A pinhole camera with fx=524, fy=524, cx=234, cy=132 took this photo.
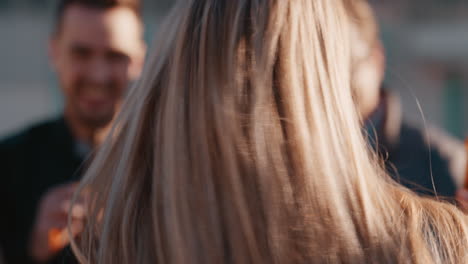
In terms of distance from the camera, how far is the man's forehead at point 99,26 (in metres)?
2.37

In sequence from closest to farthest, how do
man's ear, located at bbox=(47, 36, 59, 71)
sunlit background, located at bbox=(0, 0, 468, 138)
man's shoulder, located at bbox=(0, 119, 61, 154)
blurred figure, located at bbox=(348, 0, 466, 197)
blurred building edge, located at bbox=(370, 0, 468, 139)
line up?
blurred figure, located at bbox=(348, 0, 466, 197) < man's shoulder, located at bbox=(0, 119, 61, 154) < man's ear, located at bbox=(47, 36, 59, 71) < sunlit background, located at bbox=(0, 0, 468, 138) < blurred building edge, located at bbox=(370, 0, 468, 139)

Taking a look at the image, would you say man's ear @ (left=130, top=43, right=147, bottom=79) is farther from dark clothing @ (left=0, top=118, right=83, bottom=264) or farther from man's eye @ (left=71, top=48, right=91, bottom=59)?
dark clothing @ (left=0, top=118, right=83, bottom=264)

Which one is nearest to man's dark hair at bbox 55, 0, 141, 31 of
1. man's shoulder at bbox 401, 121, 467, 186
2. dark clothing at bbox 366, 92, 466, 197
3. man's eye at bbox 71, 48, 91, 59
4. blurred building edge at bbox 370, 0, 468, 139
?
man's eye at bbox 71, 48, 91, 59

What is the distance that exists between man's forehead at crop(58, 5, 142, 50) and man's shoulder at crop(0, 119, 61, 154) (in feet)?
1.32

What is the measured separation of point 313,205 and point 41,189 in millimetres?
1539

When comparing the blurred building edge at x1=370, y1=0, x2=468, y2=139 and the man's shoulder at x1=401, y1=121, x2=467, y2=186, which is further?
the blurred building edge at x1=370, y1=0, x2=468, y2=139

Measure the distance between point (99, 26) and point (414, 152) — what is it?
1.49m

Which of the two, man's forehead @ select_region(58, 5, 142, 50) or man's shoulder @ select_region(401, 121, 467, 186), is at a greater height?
man's forehead @ select_region(58, 5, 142, 50)

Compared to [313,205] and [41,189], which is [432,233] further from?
[41,189]

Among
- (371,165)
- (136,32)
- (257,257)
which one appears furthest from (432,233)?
(136,32)

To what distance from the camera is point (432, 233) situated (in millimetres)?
988

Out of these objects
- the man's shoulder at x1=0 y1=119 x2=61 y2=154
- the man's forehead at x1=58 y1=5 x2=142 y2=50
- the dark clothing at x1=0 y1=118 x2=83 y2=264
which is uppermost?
the man's forehead at x1=58 y1=5 x2=142 y2=50

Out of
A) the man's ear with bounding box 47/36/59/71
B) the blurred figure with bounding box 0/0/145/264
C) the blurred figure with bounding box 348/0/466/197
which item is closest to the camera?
the blurred figure with bounding box 348/0/466/197

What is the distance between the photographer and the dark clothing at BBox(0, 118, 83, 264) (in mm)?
2100
